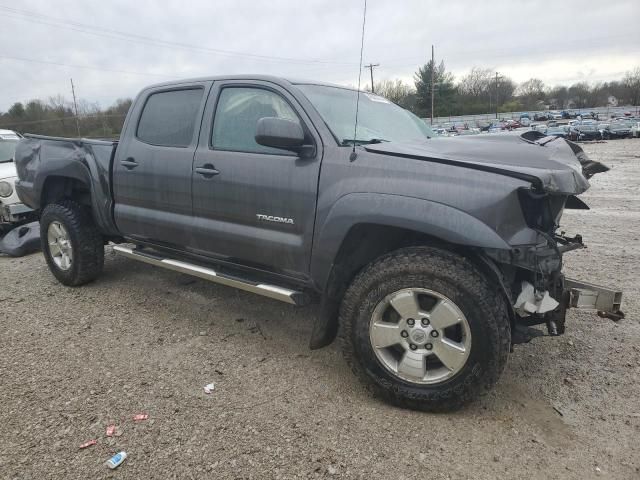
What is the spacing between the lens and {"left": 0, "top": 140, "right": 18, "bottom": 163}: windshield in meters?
8.16

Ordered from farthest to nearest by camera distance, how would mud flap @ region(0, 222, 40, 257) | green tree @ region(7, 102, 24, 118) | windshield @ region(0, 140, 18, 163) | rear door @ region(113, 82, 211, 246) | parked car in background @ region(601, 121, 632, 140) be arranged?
green tree @ region(7, 102, 24, 118) → parked car in background @ region(601, 121, 632, 140) → windshield @ region(0, 140, 18, 163) → mud flap @ region(0, 222, 40, 257) → rear door @ region(113, 82, 211, 246)

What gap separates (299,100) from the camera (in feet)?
10.2

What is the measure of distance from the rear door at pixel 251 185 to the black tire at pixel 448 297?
492 mm

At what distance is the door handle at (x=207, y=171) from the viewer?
336cm

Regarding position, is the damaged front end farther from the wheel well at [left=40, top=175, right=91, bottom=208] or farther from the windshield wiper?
the wheel well at [left=40, top=175, right=91, bottom=208]

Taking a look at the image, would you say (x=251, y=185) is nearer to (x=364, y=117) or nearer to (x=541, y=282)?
(x=364, y=117)

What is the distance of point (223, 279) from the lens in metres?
3.40

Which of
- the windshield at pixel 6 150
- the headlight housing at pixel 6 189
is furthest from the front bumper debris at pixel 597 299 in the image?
the windshield at pixel 6 150

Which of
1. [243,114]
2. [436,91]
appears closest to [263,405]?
[243,114]

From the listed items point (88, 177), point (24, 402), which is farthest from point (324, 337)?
point (88, 177)

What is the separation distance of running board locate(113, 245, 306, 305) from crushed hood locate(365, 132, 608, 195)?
1041 mm

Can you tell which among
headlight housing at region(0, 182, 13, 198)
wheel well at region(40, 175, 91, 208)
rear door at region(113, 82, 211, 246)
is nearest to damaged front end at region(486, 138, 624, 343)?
rear door at region(113, 82, 211, 246)

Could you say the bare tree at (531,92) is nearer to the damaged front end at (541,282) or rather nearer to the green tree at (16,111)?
the green tree at (16,111)

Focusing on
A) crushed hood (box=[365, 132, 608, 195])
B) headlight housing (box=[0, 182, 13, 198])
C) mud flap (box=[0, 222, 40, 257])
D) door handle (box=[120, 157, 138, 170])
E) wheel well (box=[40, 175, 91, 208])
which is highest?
crushed hood (box=[365, 132, 608, 195])
